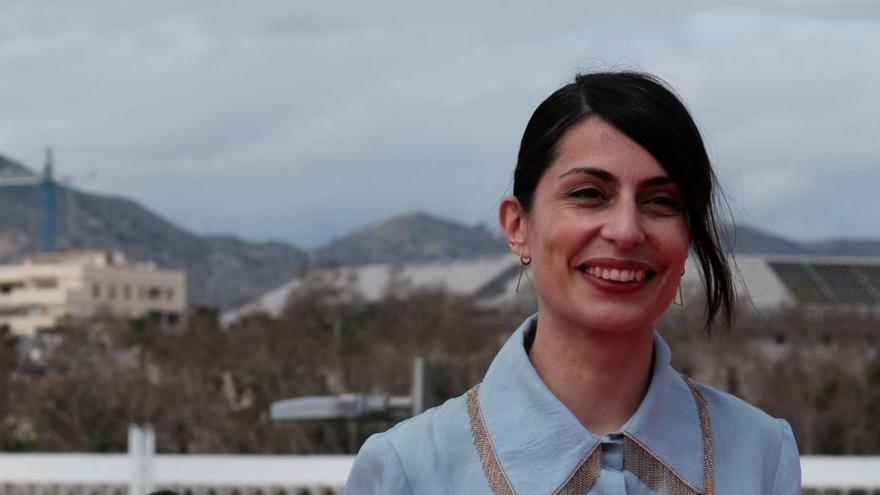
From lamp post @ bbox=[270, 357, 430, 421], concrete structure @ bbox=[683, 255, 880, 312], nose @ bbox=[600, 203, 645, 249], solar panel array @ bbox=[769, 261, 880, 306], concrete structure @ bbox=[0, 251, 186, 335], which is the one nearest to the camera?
nose @ bbox=[600, 203, 645, 249]

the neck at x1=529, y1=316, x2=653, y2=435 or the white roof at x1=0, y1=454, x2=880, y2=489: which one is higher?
the neck at x1=529, y1=316, x2=653, y2=435

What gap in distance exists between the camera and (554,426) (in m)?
2.64

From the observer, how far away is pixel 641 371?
8.79ft

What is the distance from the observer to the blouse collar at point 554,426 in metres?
2.61

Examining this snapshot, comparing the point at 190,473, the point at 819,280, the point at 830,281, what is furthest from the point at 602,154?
the point at 830,281

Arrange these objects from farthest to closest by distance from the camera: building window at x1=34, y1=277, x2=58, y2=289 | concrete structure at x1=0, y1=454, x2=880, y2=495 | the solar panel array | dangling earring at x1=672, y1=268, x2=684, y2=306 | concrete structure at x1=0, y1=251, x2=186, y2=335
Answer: building window at x1=34, y1=277, x2=58, y2=289
concrete structure at x1=0, y1=251, x2=186, y2=335
the solar panel array
concrete structure at x1=0, y1=454, x2=880, y2=495
dangling earring at x1=672, y1=268, x2=684, y2=306

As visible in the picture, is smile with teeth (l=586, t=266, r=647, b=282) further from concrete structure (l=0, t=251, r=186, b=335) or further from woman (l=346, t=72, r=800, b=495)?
concrete structure (l=0, t=251, r=186, b=335)

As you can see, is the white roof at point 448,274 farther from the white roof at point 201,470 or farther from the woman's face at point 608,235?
the woman's face at point 608,235

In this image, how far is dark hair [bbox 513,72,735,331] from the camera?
2613 mm

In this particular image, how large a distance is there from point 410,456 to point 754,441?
1.51 ft

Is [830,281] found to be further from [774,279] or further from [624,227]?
[624,227]

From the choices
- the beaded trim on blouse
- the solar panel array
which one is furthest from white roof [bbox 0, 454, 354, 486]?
the solar panel array

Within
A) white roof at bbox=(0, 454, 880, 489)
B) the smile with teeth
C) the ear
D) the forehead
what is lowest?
white roof at bbox=(0, 454, 880, 489)

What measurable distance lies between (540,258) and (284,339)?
52645 mm
